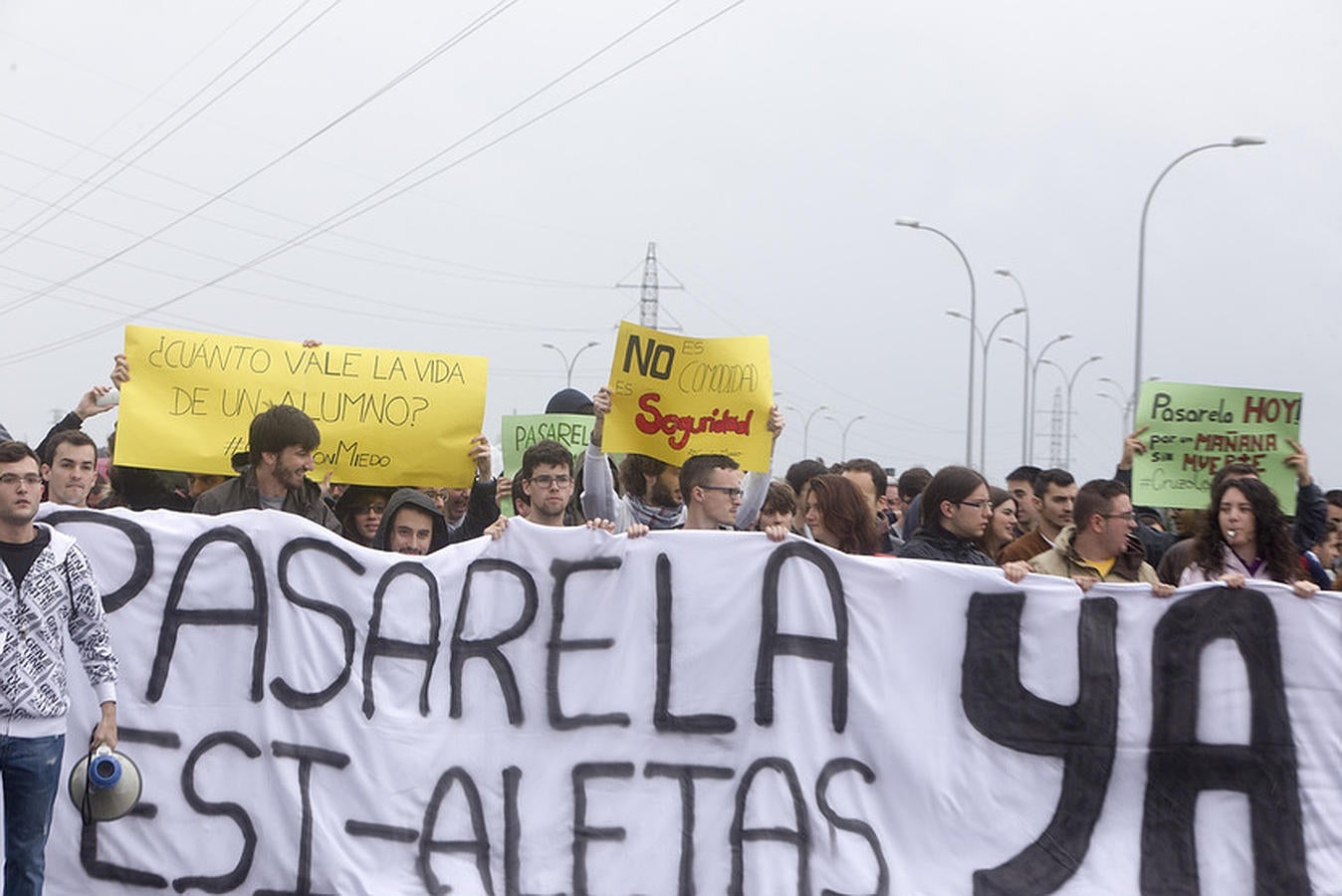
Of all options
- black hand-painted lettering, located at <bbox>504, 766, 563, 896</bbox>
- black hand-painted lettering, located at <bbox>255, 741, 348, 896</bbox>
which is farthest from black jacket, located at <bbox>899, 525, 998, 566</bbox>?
black hand-painted lettering, located at <bbox>255, 741, 348, 896</bbox>

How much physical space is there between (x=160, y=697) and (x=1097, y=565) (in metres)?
3.63

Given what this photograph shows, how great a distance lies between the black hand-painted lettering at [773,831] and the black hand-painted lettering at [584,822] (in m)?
0.39

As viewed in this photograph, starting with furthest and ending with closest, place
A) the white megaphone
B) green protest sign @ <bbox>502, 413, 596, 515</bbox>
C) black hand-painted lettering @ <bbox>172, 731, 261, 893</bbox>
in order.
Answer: green protest sign @ <bbox>502, 413, 596, 515</bbox> → black hand-painted lettering @ <bbox>172, 731, 261, 893</bbox> → the white megaphone

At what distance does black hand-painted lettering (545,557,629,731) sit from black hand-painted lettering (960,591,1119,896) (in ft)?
4.20

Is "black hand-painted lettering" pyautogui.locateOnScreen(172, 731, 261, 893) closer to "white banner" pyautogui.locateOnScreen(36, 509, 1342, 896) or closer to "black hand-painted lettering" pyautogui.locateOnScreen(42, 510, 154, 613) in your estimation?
"white banner" pyautogui.locateOnScreen(36, 509, 1342, 896)

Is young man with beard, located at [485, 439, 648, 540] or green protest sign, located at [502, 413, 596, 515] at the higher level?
green protest sign, located at [502, 413, 596, 515]

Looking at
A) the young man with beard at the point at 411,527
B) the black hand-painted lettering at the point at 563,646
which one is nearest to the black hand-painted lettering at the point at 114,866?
the young man with beard at the point at 411,527

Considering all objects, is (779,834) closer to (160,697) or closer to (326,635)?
(326,635)

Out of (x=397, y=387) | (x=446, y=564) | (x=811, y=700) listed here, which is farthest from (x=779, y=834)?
(x=397, y=387)

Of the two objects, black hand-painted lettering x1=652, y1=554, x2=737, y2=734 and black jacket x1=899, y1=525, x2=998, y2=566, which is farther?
black jacket x1=899, y1=525, x2=998, y2=566

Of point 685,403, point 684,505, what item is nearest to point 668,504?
point 684,505

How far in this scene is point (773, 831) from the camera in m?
5.48

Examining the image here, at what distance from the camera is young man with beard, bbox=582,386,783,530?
6430mm

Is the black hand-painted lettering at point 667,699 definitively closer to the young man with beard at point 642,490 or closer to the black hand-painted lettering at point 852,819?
the black hand-painted lettering at point 852,819
